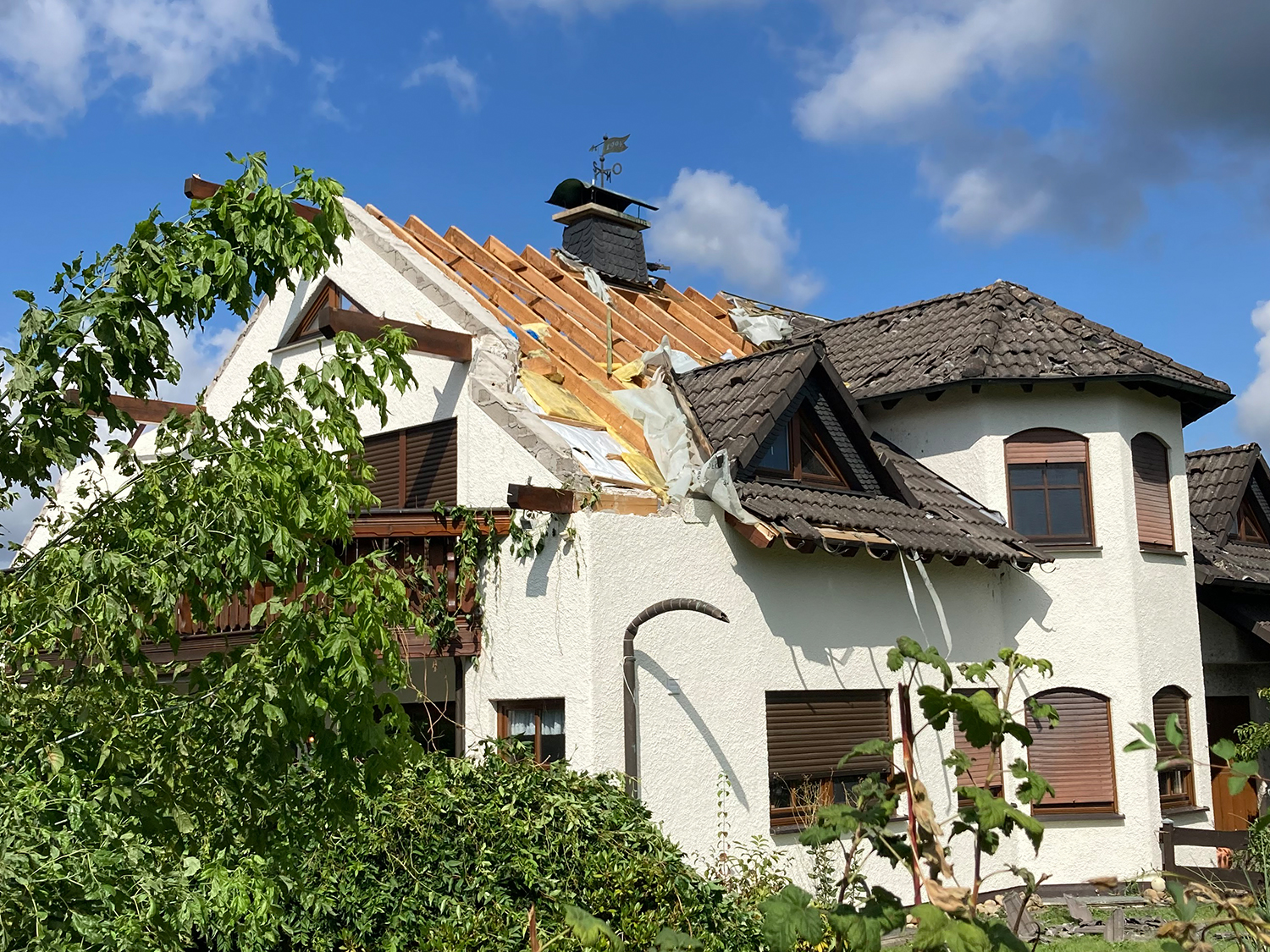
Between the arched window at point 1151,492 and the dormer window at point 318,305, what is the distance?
10.4 meters

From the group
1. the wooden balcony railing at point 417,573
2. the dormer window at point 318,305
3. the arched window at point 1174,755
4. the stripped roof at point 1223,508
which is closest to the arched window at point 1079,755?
the arched window at point 1174,755

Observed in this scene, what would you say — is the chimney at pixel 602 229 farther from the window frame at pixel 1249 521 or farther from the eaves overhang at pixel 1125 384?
the window frame at pixel 1249 521

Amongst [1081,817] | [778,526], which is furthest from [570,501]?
[1081,817]

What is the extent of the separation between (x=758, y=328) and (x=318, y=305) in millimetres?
7079

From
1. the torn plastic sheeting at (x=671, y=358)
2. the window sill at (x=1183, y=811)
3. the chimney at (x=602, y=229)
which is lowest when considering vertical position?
the window sill at (x=1183, y=811)

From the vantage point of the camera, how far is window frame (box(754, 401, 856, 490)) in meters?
13.9

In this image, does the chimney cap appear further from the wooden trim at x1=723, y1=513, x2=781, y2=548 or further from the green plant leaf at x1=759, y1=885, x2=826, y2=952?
the green plant leaf at x1=759, y1=885, x2=826, y2=952

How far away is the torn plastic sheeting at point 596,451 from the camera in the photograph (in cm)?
1202

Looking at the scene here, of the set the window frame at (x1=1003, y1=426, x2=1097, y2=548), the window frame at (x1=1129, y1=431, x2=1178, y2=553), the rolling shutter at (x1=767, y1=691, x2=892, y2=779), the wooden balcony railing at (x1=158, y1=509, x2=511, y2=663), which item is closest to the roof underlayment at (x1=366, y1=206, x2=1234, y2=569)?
the window frame at (x1=1003, y1=426, x2=1097, y2=548)

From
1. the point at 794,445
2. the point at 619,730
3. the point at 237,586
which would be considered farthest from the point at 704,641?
the point at 237,586

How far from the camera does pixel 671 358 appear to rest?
15.3 m

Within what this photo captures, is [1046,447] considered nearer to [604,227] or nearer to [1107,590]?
[1107,590]

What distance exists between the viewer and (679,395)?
13.9 meters

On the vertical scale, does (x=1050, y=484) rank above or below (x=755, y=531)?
above
